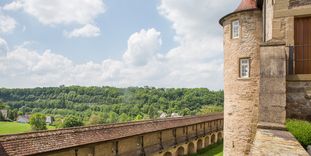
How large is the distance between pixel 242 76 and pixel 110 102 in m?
118

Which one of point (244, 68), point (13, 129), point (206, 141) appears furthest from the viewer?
point (13, 129)

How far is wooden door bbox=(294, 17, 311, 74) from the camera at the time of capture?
8.33 m

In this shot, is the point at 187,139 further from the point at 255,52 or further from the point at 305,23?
the point at 305,23

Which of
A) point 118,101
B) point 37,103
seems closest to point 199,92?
point 118,101

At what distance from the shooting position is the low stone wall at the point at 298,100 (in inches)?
307

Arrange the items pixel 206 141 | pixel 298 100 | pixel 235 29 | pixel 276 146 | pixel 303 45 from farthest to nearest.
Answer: pixel 206 141 → pixel 235 29 → pixel 303 45 → pixel 298 100 → pixel 276 146

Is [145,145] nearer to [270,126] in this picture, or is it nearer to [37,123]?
[270,126]

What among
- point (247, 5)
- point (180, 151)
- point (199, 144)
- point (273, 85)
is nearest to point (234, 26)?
point (247, 5)

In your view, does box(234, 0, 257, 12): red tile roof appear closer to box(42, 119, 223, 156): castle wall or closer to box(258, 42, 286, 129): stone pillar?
box(258, 42, 286, 129): stone pillar

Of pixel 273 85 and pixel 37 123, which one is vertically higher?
pixel 273 85

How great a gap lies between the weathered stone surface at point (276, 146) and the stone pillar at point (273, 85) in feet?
4.73

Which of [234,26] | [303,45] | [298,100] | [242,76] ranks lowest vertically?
[298,100]

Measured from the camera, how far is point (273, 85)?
7383 mm

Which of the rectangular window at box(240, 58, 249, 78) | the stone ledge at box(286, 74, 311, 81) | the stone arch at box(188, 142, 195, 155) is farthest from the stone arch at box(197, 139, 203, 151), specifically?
the stone ledge at box(286, 74, 311, 81)
